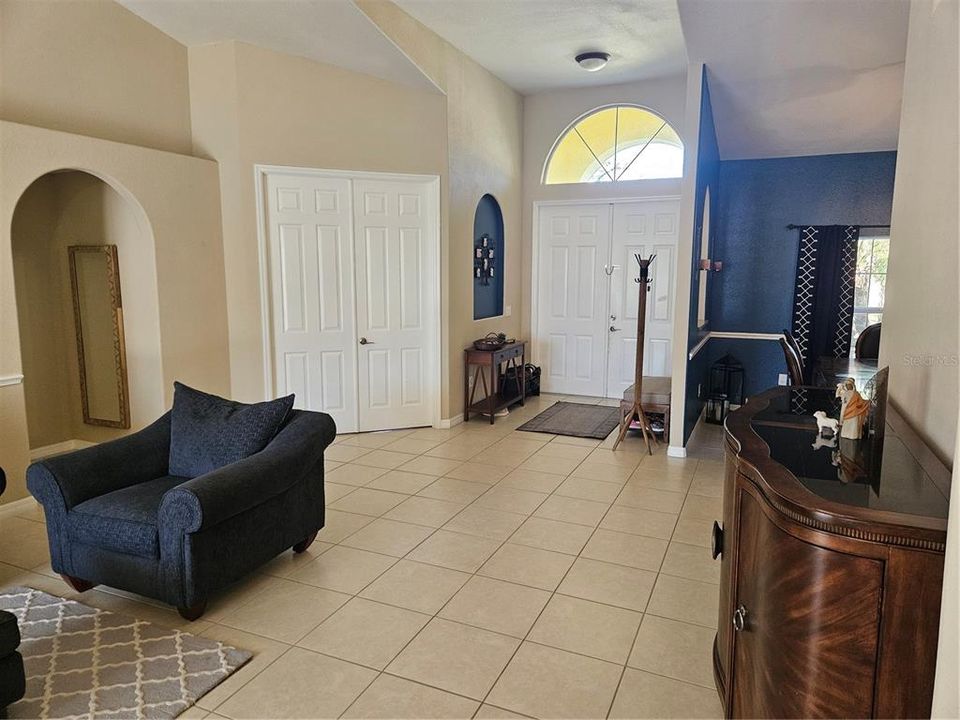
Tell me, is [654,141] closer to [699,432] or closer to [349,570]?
[699,432]

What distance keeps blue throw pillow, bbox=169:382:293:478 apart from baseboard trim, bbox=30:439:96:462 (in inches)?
89.9

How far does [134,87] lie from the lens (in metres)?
4.65

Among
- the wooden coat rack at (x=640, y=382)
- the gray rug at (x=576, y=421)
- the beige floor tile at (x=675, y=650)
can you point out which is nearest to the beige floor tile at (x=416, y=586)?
the beige floor tile at (x=675, y=650)

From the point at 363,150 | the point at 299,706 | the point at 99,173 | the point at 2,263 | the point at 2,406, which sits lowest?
the point at 299,706

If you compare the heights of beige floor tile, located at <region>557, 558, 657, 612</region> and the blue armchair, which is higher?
the blue armchair

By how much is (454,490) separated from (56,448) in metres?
3.42

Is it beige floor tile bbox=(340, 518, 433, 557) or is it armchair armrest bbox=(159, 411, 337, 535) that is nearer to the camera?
armchair armrest bbox=(159, 411, 337, 535)

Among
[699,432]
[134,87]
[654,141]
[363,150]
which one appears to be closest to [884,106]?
[654,141]

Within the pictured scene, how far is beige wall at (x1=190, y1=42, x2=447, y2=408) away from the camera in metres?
4.92

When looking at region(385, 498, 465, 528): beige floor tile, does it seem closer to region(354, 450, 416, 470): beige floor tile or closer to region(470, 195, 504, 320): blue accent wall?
region(354, 450, 416, 470): beige floor tile

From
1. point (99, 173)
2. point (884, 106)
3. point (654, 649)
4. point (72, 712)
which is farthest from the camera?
point (884, 106)

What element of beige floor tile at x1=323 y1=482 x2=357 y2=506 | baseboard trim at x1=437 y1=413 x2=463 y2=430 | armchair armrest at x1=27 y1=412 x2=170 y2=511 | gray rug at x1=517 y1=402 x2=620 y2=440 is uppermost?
armchair armrest at x1=27 y1=412 x2=170 y2=511

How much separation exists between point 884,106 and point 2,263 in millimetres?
6576

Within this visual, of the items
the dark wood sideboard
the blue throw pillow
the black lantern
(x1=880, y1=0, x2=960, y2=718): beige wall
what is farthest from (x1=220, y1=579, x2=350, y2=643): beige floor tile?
the black lantern
